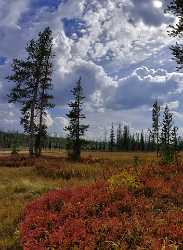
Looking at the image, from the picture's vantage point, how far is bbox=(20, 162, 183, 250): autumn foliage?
7605mm

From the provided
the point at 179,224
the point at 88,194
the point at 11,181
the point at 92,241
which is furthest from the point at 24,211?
the point at 11,181

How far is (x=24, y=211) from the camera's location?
1171 cm

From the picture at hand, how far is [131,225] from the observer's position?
811 centimetres

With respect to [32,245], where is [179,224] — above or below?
above

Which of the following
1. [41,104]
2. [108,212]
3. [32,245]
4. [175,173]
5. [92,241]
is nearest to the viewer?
[92,241]

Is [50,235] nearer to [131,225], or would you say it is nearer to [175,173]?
[131,225]

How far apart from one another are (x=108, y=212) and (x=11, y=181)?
36.8 feet

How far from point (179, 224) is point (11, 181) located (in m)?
13.4

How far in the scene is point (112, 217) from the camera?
932cm

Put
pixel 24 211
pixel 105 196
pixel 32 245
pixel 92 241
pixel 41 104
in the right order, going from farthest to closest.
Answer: pixel 41 104 → pixel 24 211 → pixel 105 196 → pixel 32 245 → pixel 92 241

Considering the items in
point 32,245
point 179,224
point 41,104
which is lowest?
point 32,245

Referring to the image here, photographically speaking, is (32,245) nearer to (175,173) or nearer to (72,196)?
(72,196)

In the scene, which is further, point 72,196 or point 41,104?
point 41,104

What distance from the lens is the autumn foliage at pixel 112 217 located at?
761cm
